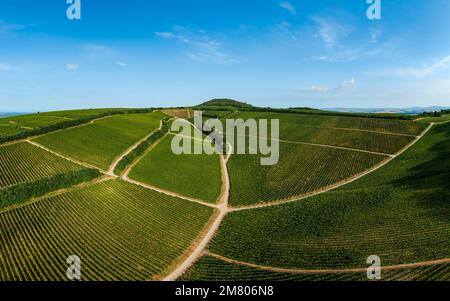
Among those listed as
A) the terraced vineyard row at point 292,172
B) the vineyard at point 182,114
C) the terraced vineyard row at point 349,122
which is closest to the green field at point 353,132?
the terraced vineyard row at point 349,122

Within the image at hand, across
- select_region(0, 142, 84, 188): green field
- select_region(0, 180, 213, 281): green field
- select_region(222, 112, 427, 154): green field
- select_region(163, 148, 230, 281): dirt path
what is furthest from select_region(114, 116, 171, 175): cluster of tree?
select_region(222, 112, 427, 154): green field

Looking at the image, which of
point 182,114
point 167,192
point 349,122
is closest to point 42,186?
point 167,192

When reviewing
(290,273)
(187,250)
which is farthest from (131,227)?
(290,273)

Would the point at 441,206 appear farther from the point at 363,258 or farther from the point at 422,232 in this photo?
the point at 363,258

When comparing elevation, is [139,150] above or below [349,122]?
below

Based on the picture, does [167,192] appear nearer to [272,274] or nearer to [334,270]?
[272,274]

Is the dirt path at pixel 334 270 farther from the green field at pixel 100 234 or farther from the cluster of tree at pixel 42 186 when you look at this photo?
the cluster of tree at pixel 42 186

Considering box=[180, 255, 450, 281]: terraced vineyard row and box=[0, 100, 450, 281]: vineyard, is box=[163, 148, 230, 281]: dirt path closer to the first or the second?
box=[0, 100, 450, 281]: vineyard
